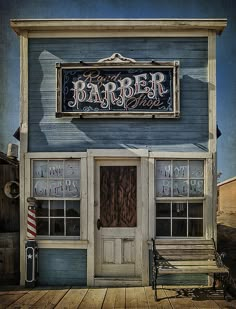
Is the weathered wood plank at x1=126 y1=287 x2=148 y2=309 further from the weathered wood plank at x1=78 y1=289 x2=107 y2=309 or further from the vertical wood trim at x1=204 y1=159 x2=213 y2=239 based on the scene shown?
the vertical wood trim at x1=204 y1=159 x2=213 y2=239

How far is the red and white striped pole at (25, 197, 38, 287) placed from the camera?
6379 millimetres

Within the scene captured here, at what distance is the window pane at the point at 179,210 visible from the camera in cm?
659

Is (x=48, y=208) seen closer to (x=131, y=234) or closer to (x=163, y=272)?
(x=131, y=234)

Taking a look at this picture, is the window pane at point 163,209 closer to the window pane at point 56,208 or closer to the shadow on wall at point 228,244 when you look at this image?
the window pane at point 56,208

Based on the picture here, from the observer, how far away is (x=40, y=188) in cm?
667

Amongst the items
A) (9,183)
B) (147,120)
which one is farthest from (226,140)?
(9,183)

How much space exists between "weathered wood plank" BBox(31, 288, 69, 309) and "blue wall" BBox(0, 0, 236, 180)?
3291 mm

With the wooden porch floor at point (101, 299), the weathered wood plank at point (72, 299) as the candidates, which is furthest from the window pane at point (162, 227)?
the weathered wood plank at point (72, 299)

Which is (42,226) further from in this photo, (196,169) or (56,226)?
(196,169)

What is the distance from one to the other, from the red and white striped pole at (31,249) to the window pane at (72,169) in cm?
75

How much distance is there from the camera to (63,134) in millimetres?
6637

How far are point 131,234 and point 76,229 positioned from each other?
3.21 feet

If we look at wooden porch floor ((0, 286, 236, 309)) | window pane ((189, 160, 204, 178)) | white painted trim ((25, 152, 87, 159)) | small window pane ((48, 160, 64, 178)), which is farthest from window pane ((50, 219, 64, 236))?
window pane ((189, 160, 204, 178))

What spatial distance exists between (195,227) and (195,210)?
0.98 ft
